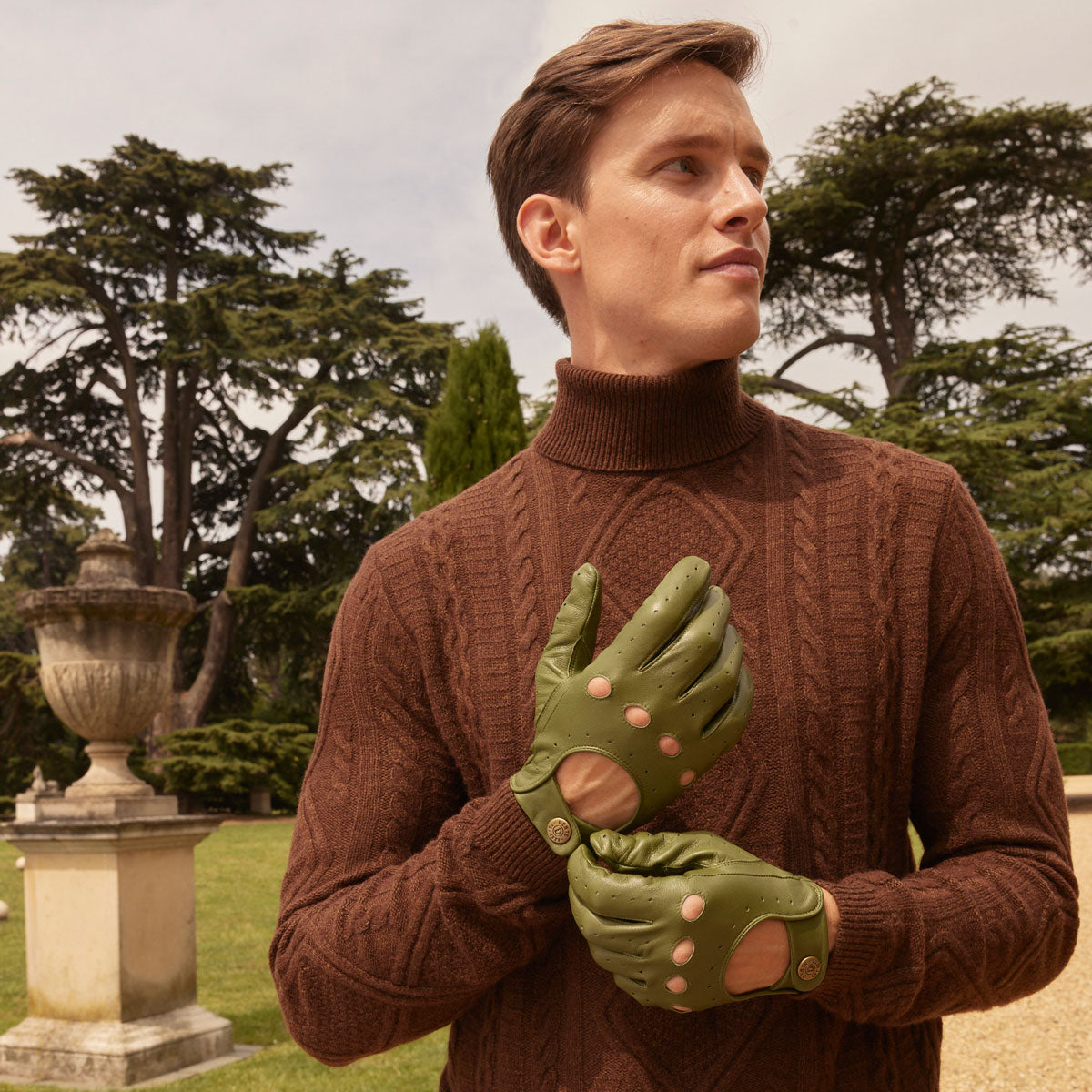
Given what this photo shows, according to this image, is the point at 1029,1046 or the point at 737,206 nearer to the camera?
the point at 737,206

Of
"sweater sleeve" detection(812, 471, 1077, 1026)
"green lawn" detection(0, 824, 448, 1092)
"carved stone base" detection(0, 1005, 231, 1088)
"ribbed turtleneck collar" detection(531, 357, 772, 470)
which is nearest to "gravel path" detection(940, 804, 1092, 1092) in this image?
"green lawn" detection(0, 824, 448, 1092)

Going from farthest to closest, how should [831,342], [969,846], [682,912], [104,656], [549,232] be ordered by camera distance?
[831,342] → [104,656] → [549,232] → [969,846] → [682,912]

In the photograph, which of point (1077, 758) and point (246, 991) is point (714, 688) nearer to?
point (246, 991)

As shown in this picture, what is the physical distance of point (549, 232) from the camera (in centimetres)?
172

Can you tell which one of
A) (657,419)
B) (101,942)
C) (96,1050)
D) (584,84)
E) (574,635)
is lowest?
(96,1050)

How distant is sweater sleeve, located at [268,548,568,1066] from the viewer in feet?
4.55

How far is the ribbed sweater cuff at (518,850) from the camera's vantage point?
135 cm

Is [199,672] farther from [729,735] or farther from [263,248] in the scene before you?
[729,735]

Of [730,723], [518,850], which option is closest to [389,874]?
[518,850]

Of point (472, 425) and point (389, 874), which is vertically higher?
point (472, 425)

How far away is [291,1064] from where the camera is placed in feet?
21.4

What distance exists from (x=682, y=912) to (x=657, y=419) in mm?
715

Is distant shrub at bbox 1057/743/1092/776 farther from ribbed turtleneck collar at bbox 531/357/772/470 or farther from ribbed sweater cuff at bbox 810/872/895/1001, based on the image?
ribbed sweater cuff at bbox 810/872/895/1001

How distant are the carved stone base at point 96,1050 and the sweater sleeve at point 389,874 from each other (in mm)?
5261
